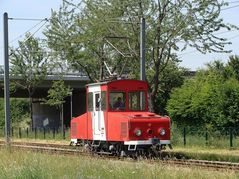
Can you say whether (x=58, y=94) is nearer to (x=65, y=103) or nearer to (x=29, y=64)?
(x=29, y=64)

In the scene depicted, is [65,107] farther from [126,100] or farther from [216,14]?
[126,100]

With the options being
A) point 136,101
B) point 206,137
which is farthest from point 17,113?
point 136,101

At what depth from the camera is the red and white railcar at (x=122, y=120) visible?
20.9 meters

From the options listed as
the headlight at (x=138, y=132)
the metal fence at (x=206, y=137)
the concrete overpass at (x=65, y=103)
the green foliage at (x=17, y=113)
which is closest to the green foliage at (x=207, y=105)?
the metal fence at (x=206, y=137)

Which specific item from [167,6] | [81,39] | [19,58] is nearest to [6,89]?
[81,39]

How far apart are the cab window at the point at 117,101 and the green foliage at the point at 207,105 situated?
12.8 m

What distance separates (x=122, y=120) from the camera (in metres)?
21.1

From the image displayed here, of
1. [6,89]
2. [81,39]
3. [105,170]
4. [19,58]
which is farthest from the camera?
[19,58]

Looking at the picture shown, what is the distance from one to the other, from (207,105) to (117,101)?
15.0 m

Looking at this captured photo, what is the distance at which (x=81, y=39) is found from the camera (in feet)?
118

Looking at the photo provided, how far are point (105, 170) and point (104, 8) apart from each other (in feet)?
77.5

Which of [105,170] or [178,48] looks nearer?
[105,170]

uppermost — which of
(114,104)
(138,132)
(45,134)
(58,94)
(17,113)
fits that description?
(58,94)

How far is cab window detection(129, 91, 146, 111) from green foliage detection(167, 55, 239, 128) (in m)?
12.1
